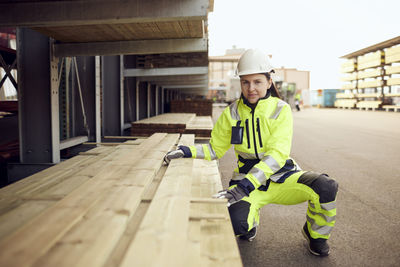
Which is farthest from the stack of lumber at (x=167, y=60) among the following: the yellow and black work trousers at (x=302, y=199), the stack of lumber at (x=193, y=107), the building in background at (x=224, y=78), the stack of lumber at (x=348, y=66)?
the stack of lumber at (x=348, y=66)

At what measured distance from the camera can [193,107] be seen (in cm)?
1245

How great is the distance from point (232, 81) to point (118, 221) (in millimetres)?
29680

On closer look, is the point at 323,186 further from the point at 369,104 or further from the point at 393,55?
the point at 369,104

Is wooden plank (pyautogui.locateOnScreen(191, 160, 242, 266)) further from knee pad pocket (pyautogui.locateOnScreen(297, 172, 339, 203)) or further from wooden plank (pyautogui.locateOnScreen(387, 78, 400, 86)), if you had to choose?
wooden plank (pyautogui.locateOnScreen(387, 78, 400, 86))

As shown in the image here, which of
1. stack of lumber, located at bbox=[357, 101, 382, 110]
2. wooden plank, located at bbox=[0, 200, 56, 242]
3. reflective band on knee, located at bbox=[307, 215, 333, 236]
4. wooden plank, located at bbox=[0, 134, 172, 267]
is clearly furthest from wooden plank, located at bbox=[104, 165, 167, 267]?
stack of lumber, located at bbox=[357, 101, 382, 110]

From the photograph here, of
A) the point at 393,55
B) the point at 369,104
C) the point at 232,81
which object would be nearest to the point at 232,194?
the point at 393,55

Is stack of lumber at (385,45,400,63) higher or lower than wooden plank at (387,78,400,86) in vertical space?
higher

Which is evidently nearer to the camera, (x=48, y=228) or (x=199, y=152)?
(x=48, y=228)

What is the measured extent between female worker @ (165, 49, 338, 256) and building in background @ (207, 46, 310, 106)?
2112 cm

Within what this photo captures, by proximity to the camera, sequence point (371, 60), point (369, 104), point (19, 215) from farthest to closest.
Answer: point (369, 104) → point (371, 60) → point (19, 215)

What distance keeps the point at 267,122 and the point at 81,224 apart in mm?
1505

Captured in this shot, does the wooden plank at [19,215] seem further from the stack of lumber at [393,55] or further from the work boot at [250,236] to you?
the stack of lumber at [393,55]

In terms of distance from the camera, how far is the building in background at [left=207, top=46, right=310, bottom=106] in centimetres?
2984

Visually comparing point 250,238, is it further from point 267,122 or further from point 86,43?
point 86,43
